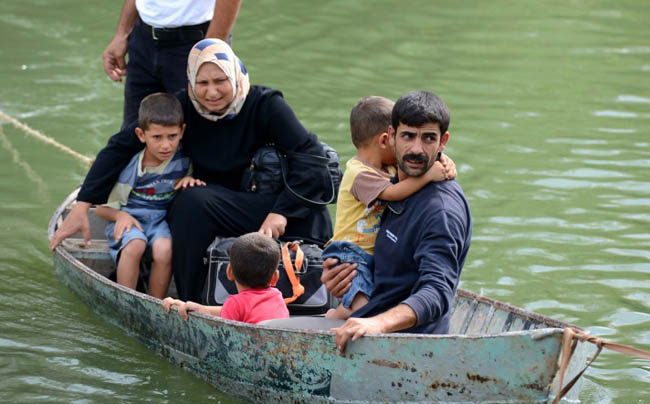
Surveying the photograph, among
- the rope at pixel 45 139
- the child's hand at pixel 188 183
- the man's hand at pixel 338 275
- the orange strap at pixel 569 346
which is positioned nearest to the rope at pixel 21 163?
the rope at pixel 45 139

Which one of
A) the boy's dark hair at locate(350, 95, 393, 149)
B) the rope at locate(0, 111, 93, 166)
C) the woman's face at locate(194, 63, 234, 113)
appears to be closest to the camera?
the boy's dark hair at locate(350, 95, 393, 149)

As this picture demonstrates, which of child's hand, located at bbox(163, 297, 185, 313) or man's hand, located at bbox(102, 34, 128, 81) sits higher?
man's hand, located at bbox(102, 34, 128, 81)

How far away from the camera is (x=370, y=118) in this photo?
5.21 meters

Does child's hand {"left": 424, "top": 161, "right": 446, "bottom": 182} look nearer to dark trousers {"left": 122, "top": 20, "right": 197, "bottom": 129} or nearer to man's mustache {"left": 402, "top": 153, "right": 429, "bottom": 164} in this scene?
man's mustache {"left": 402, "top": 153, "right": 429, "bottom": 164}

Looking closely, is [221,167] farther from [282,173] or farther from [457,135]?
[457,135]

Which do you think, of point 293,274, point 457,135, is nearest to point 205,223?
point 293,274

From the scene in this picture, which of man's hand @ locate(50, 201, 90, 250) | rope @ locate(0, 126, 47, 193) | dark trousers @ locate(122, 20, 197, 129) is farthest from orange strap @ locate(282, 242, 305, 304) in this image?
rope @ locate(0, 126, 47, 193)

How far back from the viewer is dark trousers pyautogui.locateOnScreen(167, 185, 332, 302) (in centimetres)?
621

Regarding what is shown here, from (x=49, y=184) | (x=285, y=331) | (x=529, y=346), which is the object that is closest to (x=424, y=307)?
(x=529, y=346)

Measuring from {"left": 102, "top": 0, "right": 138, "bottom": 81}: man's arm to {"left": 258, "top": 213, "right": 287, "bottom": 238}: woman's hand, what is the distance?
1.87m

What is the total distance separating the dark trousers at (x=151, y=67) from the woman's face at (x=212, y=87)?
2.08 feet

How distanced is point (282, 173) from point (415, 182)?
1719mm

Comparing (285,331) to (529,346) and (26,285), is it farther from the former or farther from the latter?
(26,285)

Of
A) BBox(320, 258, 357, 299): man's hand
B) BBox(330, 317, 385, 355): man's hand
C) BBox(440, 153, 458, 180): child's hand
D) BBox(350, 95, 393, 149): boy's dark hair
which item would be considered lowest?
BBox(330, 317, 385, 355): man's hand
